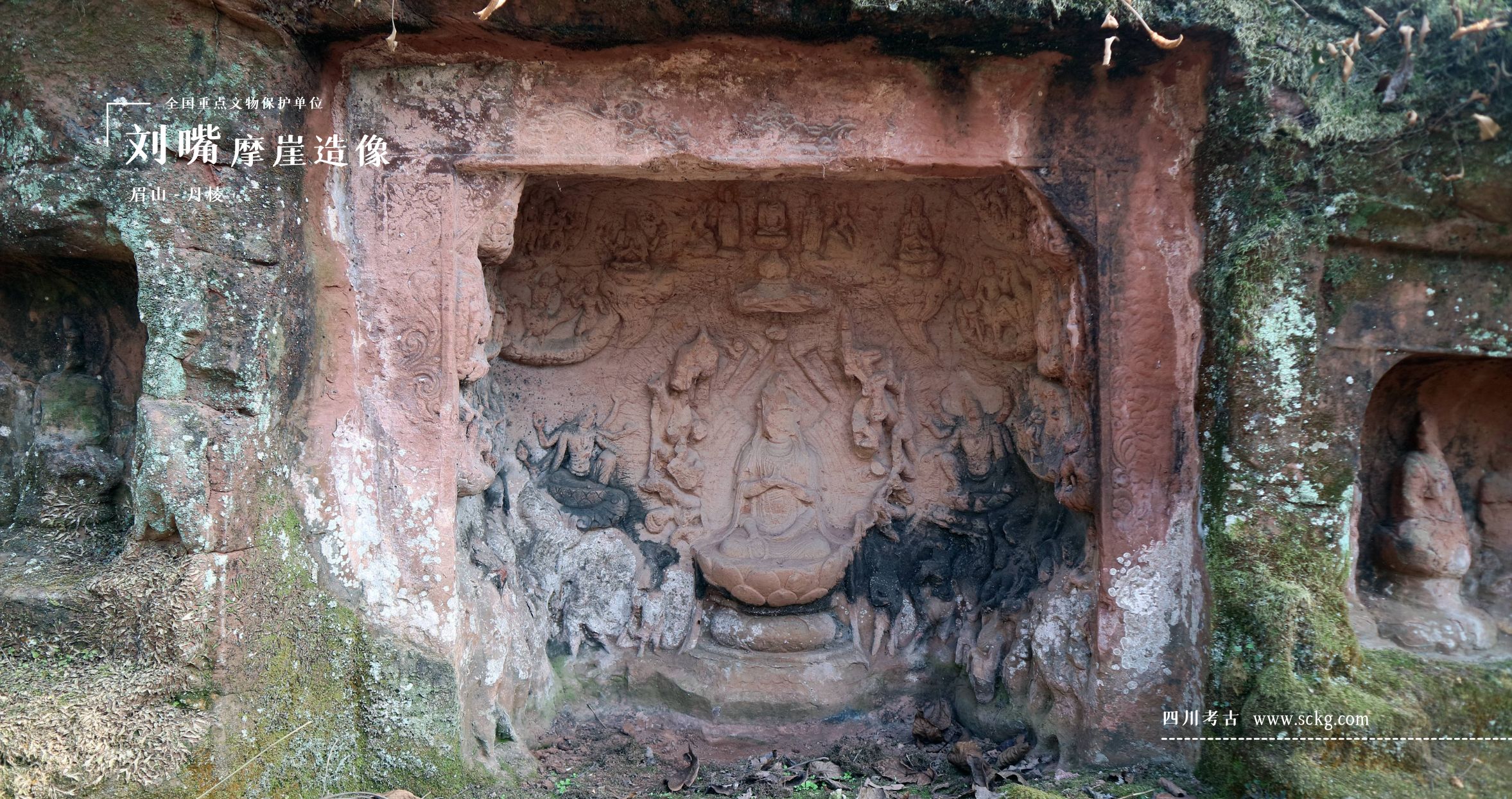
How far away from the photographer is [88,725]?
3.07 metres

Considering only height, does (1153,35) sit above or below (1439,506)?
above

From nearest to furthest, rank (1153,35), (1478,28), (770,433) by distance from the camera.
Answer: (1478,28), (1153,35), (770,433)

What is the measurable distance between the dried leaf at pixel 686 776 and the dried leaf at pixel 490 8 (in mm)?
2993

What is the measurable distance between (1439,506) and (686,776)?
3.17 metres

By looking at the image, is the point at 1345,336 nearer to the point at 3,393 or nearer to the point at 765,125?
the point at 765,125

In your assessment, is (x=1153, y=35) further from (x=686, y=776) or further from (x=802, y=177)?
(x=686, y=776)

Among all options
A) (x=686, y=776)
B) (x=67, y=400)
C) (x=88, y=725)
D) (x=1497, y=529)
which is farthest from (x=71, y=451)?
(x=1497, y=529)

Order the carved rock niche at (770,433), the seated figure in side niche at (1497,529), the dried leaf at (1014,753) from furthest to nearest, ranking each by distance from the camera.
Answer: the carved rock niche at (770,433) < the dried leaf at (1014,753) < the seated figure in side niche at (1497,529)

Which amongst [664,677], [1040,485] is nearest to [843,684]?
[664,677]

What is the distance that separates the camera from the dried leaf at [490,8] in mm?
3068


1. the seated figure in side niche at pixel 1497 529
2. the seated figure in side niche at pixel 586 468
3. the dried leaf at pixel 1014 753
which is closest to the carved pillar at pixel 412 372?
the seated figure in side niche at pixel 586 468

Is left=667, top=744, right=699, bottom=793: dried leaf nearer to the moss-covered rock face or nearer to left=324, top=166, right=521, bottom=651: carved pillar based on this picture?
the moss-covered rock face

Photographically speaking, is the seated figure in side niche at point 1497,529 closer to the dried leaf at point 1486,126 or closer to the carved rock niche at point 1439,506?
the carved rock niche at point 1439,506

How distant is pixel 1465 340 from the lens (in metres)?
3.39
